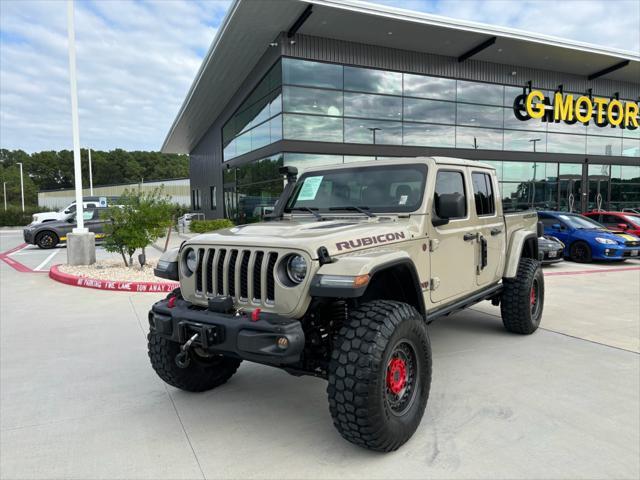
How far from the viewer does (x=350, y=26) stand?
15586mm

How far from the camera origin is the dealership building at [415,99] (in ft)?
52.6

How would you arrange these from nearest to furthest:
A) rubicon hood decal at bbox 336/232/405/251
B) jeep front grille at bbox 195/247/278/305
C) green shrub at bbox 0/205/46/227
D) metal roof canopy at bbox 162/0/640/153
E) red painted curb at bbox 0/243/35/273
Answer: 1. jeep front grille at bbox 195/247/278/305
2. rubicon hood decal at bbox 336/232/405/251
3. red painted curb at bbox 0/243/35/273
4. metal roof canopy at bbox 162/0/640/153
5. green shrub at bbox 0/205/46/227

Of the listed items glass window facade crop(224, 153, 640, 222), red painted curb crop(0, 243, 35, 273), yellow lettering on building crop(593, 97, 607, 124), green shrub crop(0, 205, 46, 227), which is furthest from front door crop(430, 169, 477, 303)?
green shrub crop(0, 205, 46, 227)

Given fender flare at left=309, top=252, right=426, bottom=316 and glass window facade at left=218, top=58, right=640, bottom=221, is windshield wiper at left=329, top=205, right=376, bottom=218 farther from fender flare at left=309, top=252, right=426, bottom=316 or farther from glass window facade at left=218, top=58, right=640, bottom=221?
glass window facade at left=218, top=58, right=640, bottom=221

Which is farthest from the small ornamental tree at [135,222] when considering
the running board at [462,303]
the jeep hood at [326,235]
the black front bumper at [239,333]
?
the running board at [462,303]

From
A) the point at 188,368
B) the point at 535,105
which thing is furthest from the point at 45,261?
the point at 535,105

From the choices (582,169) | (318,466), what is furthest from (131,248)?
(582,169)

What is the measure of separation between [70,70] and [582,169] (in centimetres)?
2316

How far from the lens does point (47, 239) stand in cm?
1716

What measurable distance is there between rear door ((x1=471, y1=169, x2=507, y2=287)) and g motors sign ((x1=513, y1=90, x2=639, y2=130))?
18.2 metres

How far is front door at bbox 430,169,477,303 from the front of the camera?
13.0 feet

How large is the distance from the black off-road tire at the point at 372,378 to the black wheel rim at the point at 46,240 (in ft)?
57.1

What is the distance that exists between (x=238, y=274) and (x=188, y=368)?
3.94 feet

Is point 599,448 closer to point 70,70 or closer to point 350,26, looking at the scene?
point 70,70
